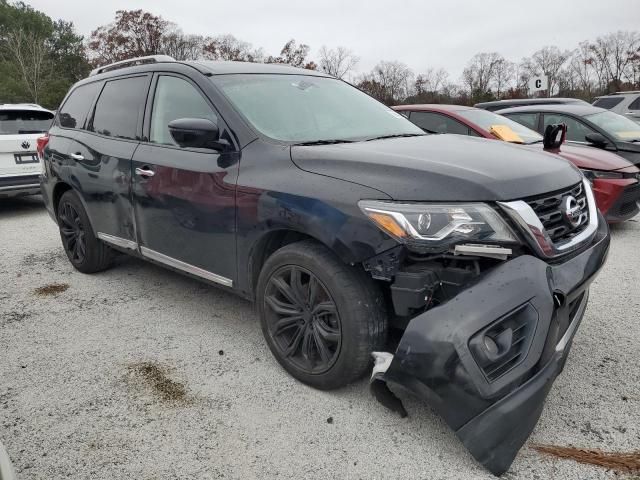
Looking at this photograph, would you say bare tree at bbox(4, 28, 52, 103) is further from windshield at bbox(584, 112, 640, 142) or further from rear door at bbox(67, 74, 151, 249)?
windshield at bbox(584, 112, 640, 142)

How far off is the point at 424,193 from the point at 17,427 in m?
2.21

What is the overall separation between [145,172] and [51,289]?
66.3 inches

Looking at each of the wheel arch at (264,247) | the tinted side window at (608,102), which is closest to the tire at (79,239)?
the wheel arch at (264,247)

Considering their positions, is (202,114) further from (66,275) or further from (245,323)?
(66,275)

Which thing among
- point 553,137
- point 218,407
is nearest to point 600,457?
point 218,407

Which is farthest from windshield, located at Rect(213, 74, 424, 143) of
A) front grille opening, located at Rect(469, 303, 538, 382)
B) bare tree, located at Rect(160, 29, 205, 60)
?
bare tree, located at Rect(160, 29, 205, 60)

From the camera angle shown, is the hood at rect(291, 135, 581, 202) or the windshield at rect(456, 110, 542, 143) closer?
the hood at rect(291, 135, 581, 202)

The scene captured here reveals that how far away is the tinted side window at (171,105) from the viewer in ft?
10.5

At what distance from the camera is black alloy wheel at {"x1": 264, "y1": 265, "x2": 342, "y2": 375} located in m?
2.51

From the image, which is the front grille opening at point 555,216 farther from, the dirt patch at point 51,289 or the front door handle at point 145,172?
the dirt patch at point 51,289

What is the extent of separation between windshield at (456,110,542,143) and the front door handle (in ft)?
13.8

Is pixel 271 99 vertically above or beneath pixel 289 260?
above

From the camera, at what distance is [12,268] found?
4977mm

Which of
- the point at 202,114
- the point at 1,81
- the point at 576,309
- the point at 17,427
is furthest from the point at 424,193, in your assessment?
the point at 1,81
